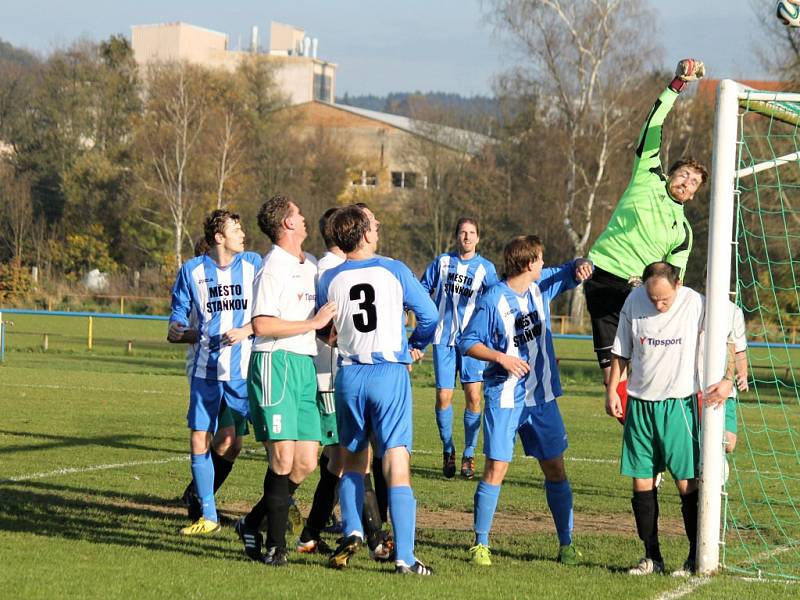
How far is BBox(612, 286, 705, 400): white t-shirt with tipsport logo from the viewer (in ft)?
22.6

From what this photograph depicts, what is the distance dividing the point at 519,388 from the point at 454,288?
4.29 metres

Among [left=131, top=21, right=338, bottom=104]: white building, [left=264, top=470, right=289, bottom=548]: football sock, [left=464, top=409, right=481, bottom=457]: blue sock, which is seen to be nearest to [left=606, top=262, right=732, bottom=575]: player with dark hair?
[left=264, top=470, right=289, bottom=548]: football sock

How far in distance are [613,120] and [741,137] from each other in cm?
3595

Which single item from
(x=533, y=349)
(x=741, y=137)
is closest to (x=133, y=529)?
(x=533, y=349)

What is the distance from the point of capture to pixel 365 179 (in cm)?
6462

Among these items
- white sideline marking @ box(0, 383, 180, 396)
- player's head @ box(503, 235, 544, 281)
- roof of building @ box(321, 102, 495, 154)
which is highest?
roof of building @ box(321, 102, 495, 154)

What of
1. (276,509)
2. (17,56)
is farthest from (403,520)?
(17,56)

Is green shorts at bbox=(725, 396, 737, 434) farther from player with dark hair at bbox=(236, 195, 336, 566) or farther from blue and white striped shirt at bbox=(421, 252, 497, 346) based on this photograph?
blue and white striped shirt at bbox=(421, 252, 497, 346)

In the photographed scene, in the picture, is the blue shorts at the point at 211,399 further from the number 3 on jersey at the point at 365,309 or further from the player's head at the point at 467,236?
the player's head at the point at 467,236

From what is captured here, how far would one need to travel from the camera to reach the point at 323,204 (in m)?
59.1

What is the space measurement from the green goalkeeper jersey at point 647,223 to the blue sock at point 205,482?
3.01 metres

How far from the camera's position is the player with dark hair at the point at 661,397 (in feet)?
22.5

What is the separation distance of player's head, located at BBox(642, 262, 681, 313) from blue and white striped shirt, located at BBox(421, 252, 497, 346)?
4436 mm

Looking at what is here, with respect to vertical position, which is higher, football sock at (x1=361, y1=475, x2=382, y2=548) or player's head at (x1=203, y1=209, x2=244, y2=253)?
player's head at (x1=203, y1=209, x2=244, y2=253)
